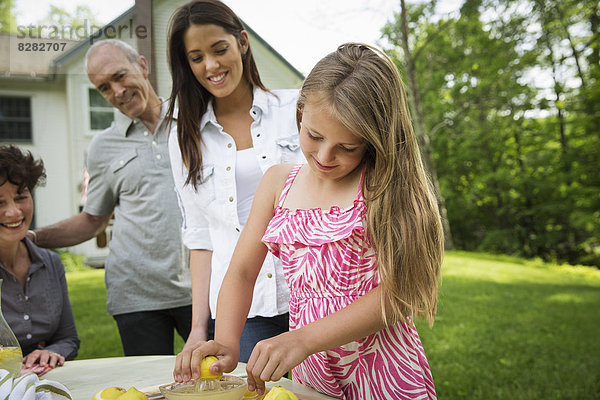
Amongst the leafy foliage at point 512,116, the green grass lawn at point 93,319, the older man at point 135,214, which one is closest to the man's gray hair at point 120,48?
the older man at point 135,214

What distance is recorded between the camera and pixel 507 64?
652 inches

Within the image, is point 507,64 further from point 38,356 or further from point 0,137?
point 38,356

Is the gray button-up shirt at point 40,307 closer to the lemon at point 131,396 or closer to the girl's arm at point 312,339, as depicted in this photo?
the lemon at point 131,396

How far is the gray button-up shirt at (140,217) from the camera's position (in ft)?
8.83

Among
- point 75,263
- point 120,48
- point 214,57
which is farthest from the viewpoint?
point 75,263

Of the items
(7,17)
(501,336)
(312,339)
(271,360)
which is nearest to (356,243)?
(312,339)

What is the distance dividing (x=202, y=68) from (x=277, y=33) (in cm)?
152

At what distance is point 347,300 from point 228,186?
2.47ft

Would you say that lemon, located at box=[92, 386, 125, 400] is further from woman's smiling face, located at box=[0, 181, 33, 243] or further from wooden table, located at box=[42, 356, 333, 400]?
woman's smiling face, located at box=[0, 181, 33, 243]

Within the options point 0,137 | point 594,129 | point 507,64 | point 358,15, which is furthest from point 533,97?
point 0,137

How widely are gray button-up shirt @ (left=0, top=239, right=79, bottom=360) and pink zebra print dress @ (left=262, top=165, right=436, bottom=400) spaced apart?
1.25 meters

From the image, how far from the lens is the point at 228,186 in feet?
6.68

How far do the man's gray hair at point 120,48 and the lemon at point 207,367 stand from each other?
1.84m

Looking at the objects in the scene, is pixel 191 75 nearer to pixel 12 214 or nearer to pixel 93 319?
pixel 12 214
